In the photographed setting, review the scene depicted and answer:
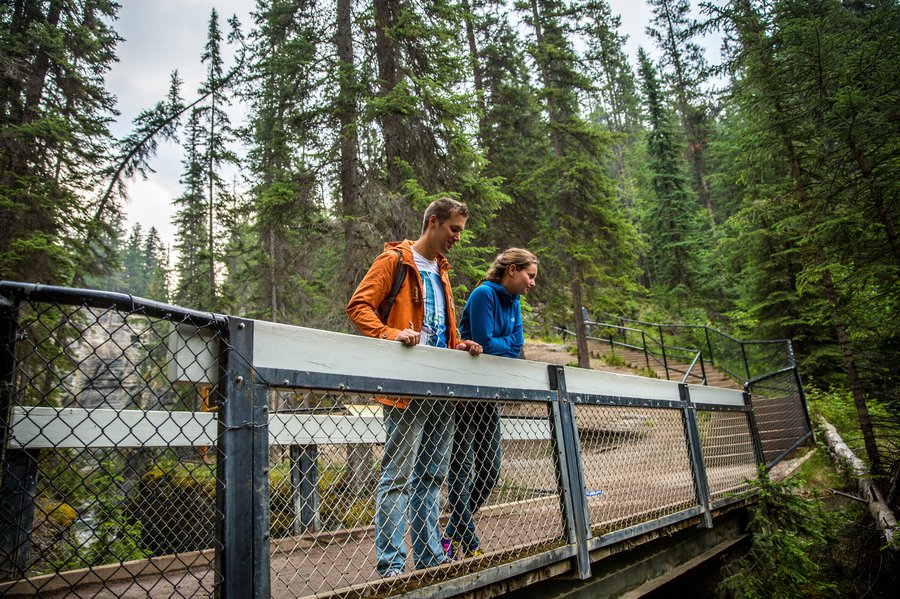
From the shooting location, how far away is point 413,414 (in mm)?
2506

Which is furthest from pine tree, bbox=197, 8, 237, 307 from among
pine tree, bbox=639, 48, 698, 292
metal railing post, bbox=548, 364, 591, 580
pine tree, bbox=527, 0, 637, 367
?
pine tree, bbox=639, 48, 698, 292

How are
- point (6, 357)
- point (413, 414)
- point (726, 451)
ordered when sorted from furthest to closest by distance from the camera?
point (726, 451)
point (413, 414)
point (6, 357)

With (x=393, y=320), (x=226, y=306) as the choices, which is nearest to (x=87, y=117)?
(x=226, y=306)

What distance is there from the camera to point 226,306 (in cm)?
1521

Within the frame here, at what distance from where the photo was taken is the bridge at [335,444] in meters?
1.71

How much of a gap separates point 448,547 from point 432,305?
52.7 inches

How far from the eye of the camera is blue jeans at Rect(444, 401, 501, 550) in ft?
8.86

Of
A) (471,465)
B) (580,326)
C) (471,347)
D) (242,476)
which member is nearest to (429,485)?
(471,465)

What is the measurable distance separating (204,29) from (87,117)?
632 cm

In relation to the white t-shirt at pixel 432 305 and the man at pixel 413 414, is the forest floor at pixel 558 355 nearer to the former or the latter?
the white t-shirt at pixel 432 305

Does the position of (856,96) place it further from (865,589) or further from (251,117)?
(251,117)

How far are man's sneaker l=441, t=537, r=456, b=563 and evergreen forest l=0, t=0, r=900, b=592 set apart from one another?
582 centimetres

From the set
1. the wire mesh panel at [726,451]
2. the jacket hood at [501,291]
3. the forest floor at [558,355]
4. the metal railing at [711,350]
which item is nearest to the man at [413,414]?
the jacket hood at [501,291]

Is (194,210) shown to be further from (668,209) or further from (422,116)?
(668,209)
